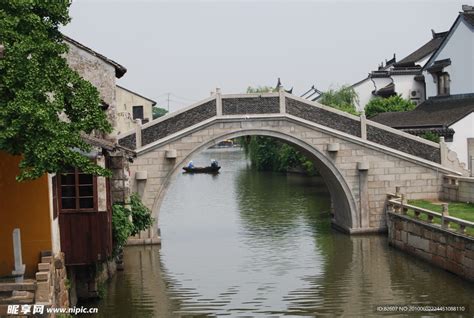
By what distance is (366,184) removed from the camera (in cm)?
2123

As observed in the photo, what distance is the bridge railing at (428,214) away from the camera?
49.9 ft

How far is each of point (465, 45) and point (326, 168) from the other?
7.98 m

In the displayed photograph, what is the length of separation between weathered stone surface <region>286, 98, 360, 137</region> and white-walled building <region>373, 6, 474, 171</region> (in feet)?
13.8

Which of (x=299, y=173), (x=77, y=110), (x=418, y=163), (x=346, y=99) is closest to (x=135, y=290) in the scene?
(x=77, y=110)

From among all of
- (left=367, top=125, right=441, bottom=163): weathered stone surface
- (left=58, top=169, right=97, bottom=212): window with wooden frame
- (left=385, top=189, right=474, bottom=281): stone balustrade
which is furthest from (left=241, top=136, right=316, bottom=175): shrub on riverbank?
(left=58, top=169, right=97, bottom=212): window with wooden frame

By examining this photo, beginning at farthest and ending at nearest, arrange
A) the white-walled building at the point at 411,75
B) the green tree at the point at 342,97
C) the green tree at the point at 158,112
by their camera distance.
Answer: the green tree at the point at 158,112 → the green tree at the point at 342,97 → the white-walled building at the point at 411,75

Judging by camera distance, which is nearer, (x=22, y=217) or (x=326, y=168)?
(x=22, y=217)

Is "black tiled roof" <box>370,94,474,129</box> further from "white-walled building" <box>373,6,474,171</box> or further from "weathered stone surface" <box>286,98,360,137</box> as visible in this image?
"weathered stone surface" <box>286,98,360,137</box>

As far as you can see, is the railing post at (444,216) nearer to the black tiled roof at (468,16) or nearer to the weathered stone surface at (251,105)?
the weathered stone surface at (251,105)

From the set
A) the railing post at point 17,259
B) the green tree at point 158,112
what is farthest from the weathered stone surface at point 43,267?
the green tree at point 158,112

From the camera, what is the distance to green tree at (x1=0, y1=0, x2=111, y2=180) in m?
9.50

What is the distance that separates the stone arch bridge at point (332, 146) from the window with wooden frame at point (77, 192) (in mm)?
7829

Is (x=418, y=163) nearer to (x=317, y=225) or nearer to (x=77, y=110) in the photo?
(x=317, y=225)

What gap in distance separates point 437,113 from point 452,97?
4.38ft
